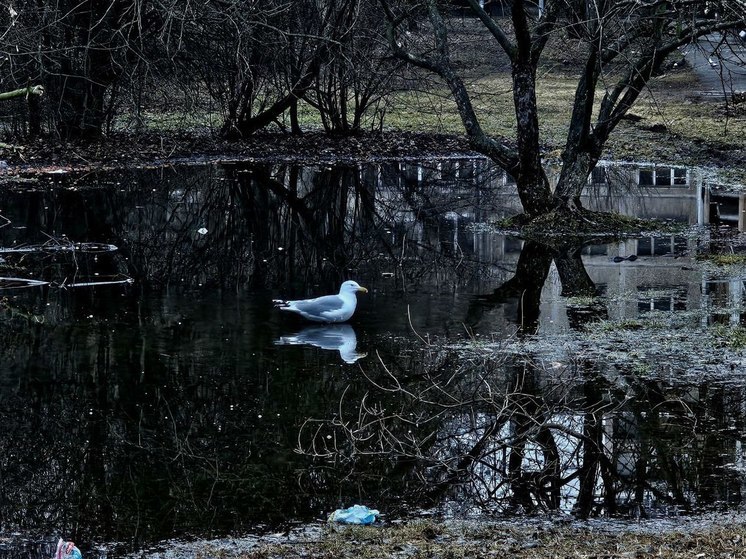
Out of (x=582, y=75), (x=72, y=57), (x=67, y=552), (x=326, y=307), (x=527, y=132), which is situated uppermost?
(x=72, y=57)

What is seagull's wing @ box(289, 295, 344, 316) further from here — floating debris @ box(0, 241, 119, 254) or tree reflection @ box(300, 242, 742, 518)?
floating debris @ box(0, 241, 119, 254)

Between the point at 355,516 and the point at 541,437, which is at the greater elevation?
the point at 541,437

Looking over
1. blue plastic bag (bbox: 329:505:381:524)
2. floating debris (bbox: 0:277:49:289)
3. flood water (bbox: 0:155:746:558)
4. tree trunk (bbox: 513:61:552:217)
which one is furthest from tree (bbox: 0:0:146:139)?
blue plastic bag (bbox: 329:505:381:524)

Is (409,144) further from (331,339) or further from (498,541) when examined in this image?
(498,541)

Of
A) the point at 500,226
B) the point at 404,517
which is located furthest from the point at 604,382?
the point at 500,226

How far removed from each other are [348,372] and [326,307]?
1649 millimetres

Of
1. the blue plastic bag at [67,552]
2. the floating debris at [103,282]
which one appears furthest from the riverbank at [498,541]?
the floating debris at [103,282]

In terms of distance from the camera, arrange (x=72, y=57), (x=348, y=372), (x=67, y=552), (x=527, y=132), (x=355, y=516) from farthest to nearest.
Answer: (x=72, y=57)
(x=527, y=132)
(x=348, y=372)
(x=355, y=516)
(x=67, y=552)

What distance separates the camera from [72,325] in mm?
11750

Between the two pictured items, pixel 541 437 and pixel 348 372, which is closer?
pixel 541 437

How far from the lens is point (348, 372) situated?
10.1m

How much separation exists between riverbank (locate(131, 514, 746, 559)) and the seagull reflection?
3943mm

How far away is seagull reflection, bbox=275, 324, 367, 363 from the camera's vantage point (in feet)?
35.4

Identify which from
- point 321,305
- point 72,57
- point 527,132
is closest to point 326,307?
point 321,305
